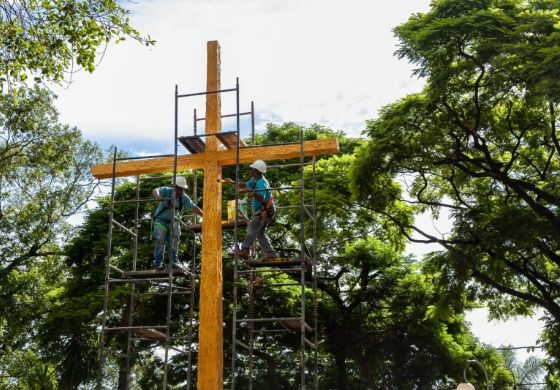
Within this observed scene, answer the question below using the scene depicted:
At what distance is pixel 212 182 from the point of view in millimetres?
12219

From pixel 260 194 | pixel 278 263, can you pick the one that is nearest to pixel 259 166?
pixel 260 194

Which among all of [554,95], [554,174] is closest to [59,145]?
[554,174]

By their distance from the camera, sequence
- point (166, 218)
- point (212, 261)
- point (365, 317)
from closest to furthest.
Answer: point (212, 261) → point (166, 218) → point (365, 317)

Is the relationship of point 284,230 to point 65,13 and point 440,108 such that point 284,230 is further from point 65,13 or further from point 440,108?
point 65,13

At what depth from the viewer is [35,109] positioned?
2781 centimetres

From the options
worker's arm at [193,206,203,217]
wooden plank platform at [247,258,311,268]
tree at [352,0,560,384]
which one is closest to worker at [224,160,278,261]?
wooden plank platform at [247,258,311,268]

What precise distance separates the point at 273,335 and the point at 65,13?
17.6 meters

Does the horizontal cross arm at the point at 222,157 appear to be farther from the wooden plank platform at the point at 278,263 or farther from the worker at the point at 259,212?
the wooden plank platform at the point at 278,263

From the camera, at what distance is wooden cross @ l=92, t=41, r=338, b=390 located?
449 inches

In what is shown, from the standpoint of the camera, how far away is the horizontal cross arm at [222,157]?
11930mm

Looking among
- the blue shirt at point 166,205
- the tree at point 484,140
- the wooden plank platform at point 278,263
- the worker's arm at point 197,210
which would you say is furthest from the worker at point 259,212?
the tree at point 484,140

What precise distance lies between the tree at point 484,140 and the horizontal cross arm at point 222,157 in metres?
5.75

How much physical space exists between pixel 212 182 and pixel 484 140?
30.1 feet

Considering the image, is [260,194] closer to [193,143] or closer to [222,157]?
[222,157]
